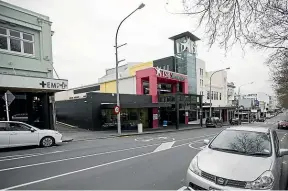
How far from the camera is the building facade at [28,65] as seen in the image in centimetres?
1542

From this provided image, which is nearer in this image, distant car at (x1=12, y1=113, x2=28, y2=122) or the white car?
the white car

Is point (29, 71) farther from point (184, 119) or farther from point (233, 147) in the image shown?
point (184, 119)

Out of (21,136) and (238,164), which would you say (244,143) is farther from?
(21,136)

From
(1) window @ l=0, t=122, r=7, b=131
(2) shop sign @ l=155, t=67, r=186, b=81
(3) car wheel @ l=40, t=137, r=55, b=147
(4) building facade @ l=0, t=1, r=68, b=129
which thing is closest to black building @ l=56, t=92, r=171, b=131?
(2) shop sign @ l=155, t=67, r=186, b=81

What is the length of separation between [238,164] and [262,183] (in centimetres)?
58

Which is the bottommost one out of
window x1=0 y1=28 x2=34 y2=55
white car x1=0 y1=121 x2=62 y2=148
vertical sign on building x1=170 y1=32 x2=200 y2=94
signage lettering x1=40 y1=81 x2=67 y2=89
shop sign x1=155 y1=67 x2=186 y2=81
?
white car x1=0 y1=121 x2=62 y2=148

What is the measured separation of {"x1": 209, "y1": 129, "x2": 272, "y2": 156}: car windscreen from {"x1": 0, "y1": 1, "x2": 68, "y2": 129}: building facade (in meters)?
13.3

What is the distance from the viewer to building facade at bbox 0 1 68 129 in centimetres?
1542

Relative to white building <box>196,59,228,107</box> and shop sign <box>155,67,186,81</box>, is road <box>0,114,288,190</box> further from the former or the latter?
white building <box>196,59,228,107</box>

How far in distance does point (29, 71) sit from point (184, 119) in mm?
27706

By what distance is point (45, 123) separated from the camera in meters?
18.4

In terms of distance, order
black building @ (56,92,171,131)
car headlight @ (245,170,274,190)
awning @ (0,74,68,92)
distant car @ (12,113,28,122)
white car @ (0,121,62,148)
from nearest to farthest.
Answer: car headlight @ (245,170,274,190), white car @ (0,121,62,148), awning @ (0,74,68,92), distant car @ (12,113,28,122), black building @ (56,92,171,131)

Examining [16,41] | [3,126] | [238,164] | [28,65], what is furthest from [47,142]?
[238,164]

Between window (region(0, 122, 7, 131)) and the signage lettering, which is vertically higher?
the signage lettering
